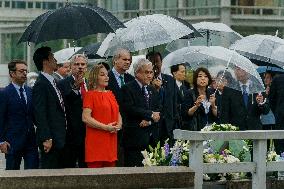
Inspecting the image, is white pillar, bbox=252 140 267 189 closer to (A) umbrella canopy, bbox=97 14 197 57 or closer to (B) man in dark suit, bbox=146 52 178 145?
(B) man in dark suit, bbox=146 52 178 145

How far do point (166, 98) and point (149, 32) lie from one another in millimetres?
1108

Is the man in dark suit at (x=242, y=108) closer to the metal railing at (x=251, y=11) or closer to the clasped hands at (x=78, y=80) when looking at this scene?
the clasped hands at (x=78, y=80)

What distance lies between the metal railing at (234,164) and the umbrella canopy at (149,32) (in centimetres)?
289

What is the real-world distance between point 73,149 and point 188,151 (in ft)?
4.88

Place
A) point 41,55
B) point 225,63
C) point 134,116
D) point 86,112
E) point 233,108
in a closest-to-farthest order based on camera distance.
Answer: point 86,112 < point 41,55 < point 134,116 < point 225,63 < point 233,108

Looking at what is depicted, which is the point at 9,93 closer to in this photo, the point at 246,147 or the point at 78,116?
the point at 78,116

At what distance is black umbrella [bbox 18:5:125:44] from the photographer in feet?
36.8

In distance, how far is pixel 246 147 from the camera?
1093 cm

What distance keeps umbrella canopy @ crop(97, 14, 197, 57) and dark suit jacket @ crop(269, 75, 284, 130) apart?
8.24ft

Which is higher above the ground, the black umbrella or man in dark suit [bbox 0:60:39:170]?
the black umbrella

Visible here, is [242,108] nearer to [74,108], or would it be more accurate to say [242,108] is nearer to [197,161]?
[74,108]

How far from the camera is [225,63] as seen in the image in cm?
1298

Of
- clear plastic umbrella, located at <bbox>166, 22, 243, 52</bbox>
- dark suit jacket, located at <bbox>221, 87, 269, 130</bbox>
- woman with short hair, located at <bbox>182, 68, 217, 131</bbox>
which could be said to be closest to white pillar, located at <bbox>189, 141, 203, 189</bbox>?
woman with short hair, located at <bbox>182, 68, 217, 131</bbox>

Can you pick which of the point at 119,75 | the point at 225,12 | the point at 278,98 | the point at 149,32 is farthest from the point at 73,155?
the point at 225,12
